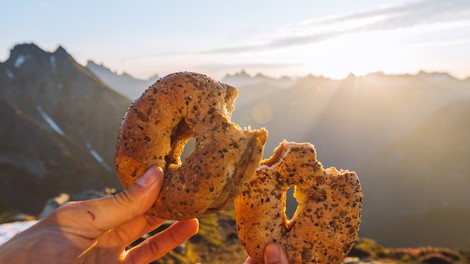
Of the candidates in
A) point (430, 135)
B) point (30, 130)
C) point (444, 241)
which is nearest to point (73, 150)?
point (30, 130)

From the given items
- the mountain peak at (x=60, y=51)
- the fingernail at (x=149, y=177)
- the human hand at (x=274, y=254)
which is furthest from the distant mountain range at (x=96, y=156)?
the fingernail at (x=149, y=177)

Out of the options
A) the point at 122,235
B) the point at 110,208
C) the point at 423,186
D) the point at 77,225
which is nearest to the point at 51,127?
the point at 122,235

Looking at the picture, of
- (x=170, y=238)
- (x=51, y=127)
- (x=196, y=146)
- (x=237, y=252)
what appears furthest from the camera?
(x=51, y=127)

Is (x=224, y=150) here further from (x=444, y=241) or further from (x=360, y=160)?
(x=360, y=160)

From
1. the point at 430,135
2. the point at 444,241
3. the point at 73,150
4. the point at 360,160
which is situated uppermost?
the point at 430,135

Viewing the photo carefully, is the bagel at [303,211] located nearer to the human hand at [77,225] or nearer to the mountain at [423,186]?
the human hand at [77,225]

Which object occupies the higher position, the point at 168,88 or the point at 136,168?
the point at 168,88

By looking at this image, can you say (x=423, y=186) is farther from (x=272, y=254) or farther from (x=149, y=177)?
(x=149, y=177)
